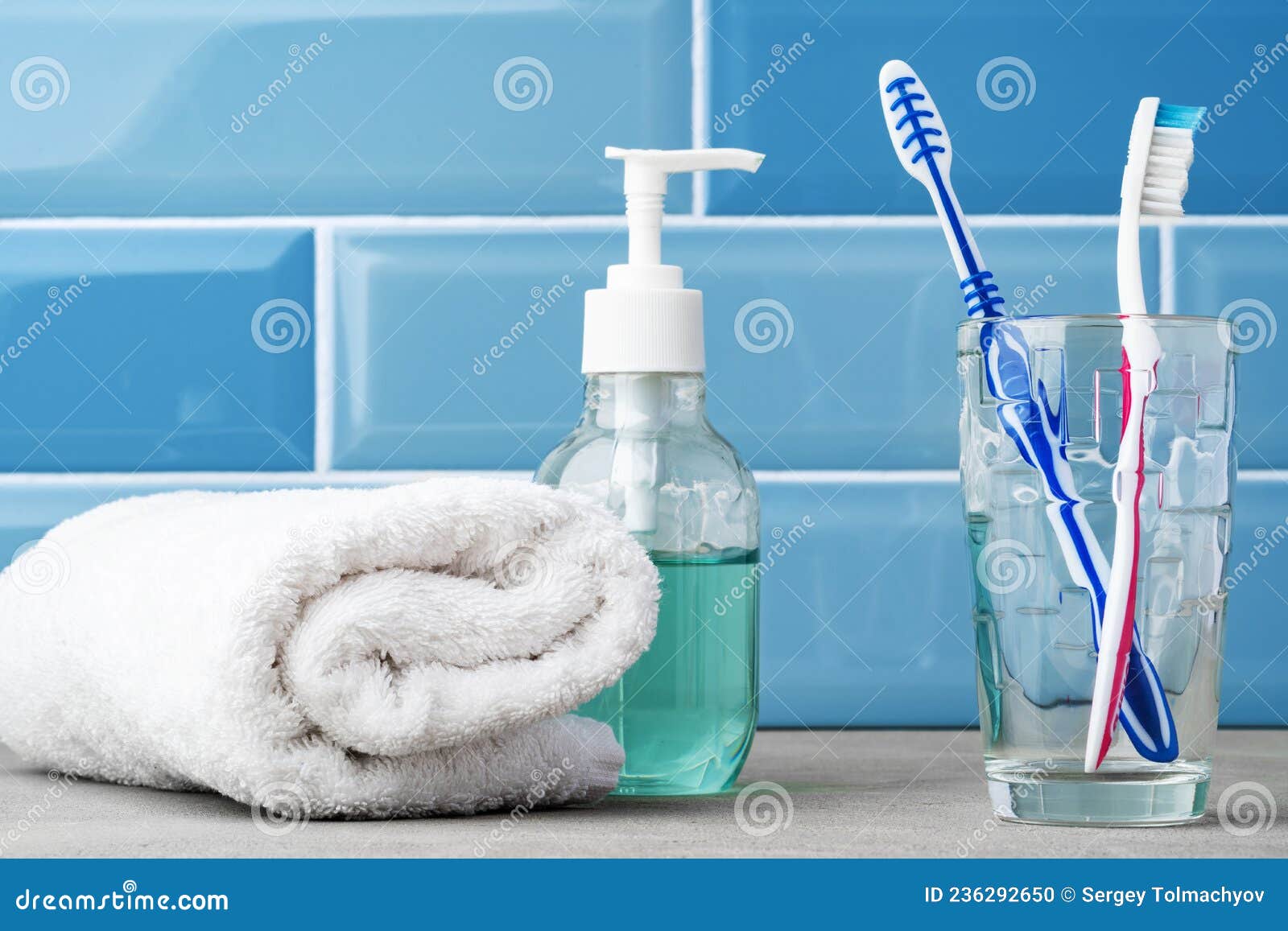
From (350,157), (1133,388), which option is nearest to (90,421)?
(350,157)

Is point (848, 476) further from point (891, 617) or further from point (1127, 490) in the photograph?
point (1127, 490)

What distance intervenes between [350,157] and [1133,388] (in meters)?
0.51

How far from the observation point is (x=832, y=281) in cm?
81

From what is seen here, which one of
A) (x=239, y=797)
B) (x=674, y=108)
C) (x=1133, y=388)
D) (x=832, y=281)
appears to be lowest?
(x=239, y=797)

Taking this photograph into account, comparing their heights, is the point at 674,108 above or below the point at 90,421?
above

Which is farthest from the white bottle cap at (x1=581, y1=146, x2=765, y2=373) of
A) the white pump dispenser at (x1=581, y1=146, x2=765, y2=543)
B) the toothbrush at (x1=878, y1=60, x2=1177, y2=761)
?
the toothbrush at (x1=878, y1=60, x2=1177, y2=761)

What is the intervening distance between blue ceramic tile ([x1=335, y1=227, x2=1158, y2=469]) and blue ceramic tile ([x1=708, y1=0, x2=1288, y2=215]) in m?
0.03

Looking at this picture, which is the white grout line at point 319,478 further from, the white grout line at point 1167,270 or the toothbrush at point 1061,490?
the toothbrush at point 1061,490

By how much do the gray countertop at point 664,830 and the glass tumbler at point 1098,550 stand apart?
0.06 feet

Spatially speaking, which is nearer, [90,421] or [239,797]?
[239,797]

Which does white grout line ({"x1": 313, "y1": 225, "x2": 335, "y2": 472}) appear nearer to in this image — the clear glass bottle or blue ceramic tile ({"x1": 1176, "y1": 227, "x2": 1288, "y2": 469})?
the clear glass bottle

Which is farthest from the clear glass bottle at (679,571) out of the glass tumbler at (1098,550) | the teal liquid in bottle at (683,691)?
the glass tumbler at (1098,550)

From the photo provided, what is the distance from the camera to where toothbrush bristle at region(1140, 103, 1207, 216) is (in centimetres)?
48

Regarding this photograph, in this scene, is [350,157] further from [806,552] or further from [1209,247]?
[1209,247]
